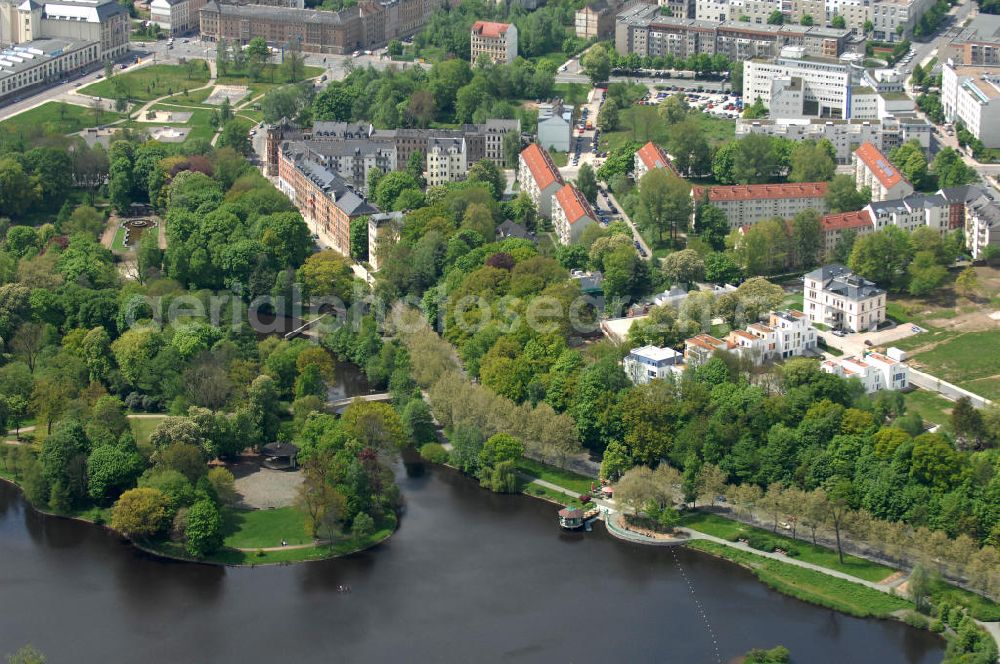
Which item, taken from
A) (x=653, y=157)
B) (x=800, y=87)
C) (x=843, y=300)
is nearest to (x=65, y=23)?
(x=653, y=157)

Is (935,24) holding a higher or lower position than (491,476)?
higher

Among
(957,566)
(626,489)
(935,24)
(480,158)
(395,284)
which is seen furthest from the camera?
(935,24)

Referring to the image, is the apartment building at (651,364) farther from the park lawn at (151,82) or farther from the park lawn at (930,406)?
the park lawn at (151,82)

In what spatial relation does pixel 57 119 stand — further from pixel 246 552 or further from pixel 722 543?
pixel 722 543

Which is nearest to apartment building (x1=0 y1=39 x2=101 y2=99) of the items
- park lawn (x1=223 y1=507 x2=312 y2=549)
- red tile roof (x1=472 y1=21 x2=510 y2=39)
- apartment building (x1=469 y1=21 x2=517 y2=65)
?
apartment building (x1=469 y1=21 x2=517 y2=65)

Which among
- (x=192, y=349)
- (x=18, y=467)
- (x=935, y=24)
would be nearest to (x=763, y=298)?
(x=192, y=349)

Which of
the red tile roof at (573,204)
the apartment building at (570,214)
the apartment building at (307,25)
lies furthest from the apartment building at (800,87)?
the apartment building at (307,25)

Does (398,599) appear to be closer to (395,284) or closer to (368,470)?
(368,470)
